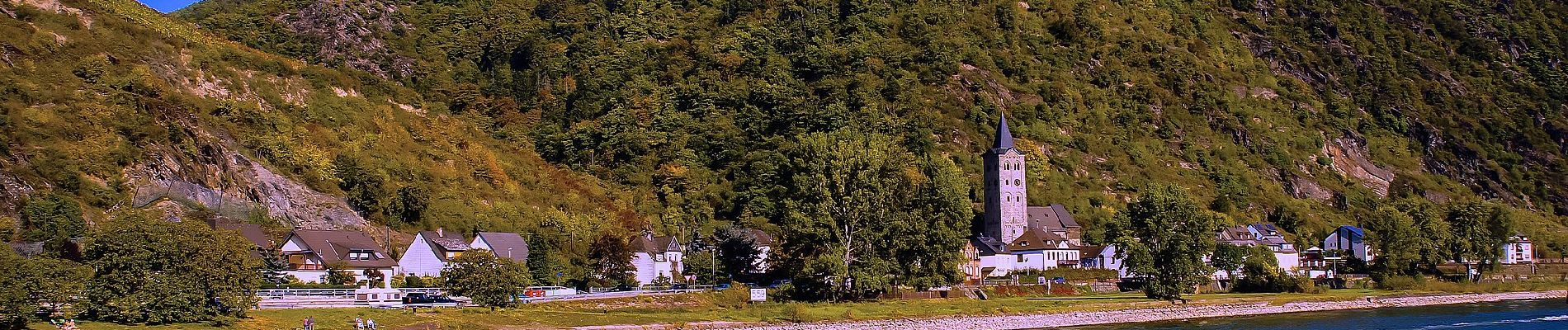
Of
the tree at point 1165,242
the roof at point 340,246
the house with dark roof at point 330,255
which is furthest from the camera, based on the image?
the roof at point 340,246

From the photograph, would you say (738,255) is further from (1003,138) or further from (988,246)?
(1003,138)

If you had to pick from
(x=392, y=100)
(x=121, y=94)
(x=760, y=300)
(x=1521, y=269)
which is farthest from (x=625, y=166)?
(x=1521, y=269)

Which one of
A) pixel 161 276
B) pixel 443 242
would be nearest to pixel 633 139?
pixel 443 242

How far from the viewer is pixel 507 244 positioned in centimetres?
10806

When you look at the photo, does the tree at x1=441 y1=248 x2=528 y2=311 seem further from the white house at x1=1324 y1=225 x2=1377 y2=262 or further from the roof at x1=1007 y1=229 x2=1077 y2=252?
the white house at x1=1324 y1=225 x2=1377 y2=262

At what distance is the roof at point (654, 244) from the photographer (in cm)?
11302

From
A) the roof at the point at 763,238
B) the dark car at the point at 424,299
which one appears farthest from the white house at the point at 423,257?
the roof at the point at 763,238

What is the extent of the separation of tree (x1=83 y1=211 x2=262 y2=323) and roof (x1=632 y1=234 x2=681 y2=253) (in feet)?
168

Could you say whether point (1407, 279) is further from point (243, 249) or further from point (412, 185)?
point (243, 249)

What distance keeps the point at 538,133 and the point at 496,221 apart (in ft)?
191

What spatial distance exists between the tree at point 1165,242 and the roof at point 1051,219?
44.4 metres

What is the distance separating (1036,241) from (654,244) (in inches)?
1556

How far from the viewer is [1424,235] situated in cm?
12675

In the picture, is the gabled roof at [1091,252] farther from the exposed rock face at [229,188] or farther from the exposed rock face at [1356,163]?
the exposed rock face at [229,188]
